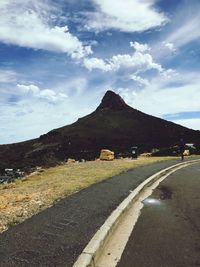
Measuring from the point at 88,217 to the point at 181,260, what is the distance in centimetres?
298

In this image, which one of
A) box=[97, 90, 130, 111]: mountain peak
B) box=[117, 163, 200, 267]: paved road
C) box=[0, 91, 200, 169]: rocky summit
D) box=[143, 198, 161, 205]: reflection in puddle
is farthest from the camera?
box=[97, 90, 130, 111]: mountain peak

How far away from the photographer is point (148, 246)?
22.6 ft

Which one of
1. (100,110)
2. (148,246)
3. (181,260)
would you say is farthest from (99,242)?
(100,110)

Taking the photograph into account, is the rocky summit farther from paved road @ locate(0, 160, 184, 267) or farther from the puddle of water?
paved road @ locate(0, 160, 184, 267)

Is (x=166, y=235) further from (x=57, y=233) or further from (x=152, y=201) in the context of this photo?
(x=152, y=201)

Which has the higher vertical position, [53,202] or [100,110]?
[100,110]

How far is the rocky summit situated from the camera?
398 feet

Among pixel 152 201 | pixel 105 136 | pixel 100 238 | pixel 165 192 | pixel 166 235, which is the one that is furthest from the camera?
pixel 105 136

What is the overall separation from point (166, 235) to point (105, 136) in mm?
131633

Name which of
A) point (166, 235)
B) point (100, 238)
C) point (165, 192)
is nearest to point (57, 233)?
point (100, 238)

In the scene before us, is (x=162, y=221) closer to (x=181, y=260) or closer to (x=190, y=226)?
(x=190, y=226)

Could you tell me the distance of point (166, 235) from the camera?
7.62 metres

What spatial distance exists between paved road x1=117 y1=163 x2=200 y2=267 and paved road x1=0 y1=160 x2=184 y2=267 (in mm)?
778

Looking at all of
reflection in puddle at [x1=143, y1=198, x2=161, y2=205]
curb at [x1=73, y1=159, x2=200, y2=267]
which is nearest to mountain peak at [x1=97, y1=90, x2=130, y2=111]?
reflection in puddle at [x1=143, y1=198, x2=161, y2=205]
